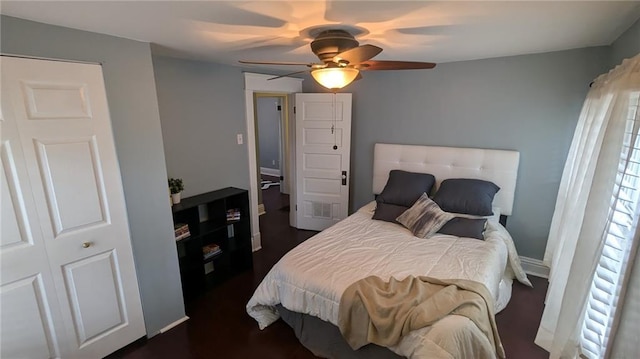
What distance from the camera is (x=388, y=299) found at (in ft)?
6.25

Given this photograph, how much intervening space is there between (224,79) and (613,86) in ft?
10.5

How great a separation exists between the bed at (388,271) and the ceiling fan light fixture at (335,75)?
131cm

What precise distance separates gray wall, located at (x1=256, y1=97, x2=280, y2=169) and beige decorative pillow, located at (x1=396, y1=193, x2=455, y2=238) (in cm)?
455

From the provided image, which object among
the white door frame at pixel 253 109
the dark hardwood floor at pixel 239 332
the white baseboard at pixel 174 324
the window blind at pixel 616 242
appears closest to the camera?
the window blind at pixel 616 242

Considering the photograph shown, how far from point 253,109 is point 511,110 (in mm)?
2894

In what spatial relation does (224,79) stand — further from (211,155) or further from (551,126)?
(551,126)

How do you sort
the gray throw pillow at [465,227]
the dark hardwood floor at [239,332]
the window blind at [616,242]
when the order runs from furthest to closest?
the gray throw pillow at [465,227], the dark hardwood floor at [239,332], the window blind at [616,242]

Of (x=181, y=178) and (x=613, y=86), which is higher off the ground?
(x=613, y=86)

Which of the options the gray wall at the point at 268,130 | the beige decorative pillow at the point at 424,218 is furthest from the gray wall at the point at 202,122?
the gray wall at the point at 268,130

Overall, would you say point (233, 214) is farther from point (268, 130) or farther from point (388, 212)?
point (268, 130)

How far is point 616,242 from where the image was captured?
4.60ft

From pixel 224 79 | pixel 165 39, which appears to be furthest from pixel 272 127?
pixel 165 39

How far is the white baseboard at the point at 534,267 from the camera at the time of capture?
3197 millimetres

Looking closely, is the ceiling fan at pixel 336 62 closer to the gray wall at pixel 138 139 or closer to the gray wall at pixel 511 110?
the gray wall at pixel 138 139
